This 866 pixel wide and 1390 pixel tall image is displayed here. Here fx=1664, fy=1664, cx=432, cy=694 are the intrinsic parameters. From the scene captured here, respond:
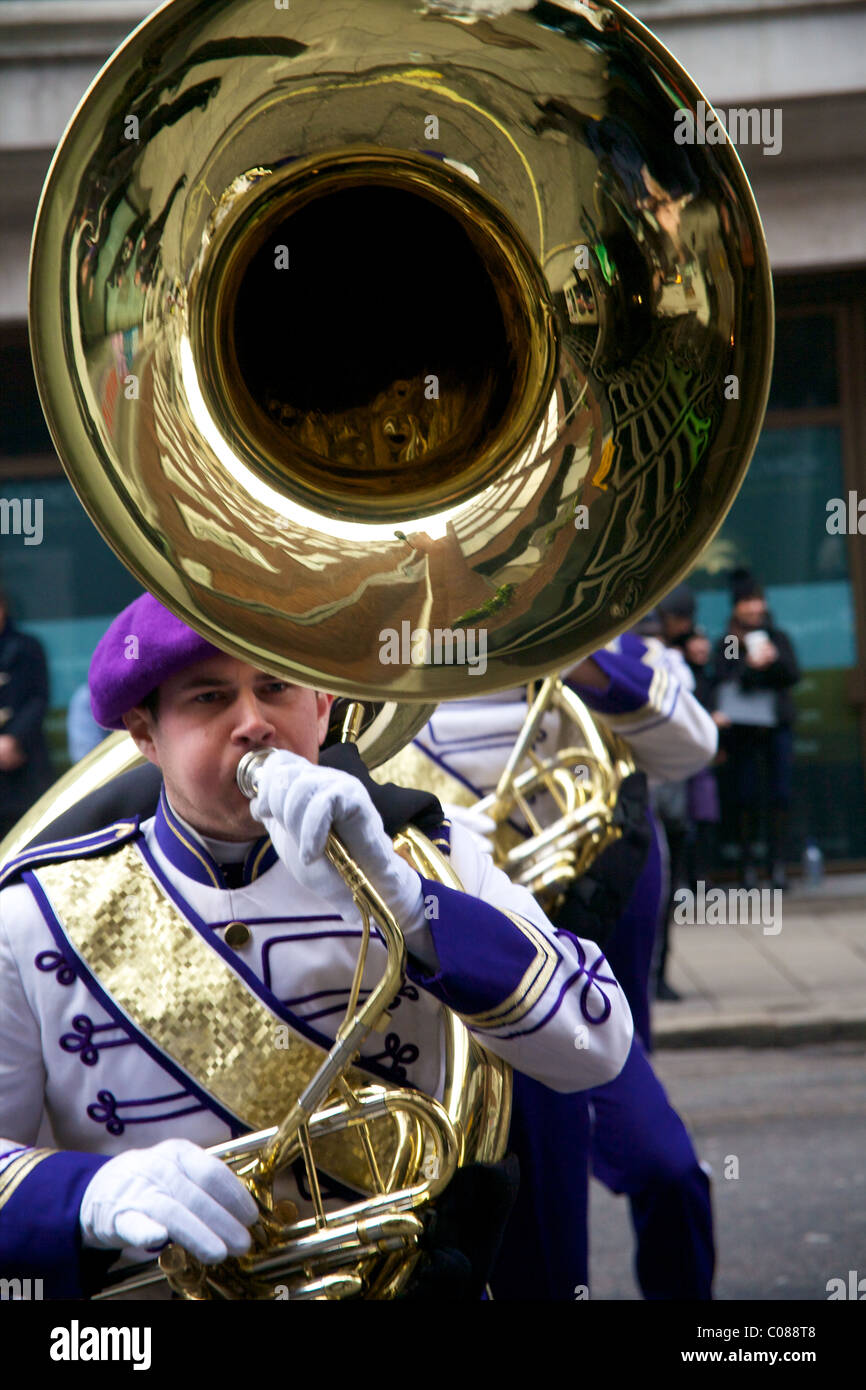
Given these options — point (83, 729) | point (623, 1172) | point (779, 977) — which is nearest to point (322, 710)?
point (623, 1172)

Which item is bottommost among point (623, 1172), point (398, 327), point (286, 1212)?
point (623, 1172)

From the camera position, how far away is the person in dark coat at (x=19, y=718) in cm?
708

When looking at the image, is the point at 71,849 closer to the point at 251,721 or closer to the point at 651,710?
the point at 251,721

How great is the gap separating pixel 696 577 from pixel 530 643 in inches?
281

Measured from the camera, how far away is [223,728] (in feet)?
6.27

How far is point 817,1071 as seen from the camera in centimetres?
591

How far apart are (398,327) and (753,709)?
626 centimetres

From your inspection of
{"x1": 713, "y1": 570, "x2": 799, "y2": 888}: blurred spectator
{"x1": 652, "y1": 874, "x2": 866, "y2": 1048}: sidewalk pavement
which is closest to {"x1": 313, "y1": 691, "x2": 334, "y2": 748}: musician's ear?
{"x1": 652, "y1": 874, "x2": 866, "y2": 1048}: sidewalk pavement

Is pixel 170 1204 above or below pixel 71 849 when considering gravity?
below

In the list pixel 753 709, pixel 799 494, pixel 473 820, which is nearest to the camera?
pixel 473 820

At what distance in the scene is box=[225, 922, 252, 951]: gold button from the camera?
194 cm

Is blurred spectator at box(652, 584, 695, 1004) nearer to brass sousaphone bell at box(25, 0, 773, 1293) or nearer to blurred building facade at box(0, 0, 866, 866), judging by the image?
blurred building facade at box(0, 0, 866, 866)
